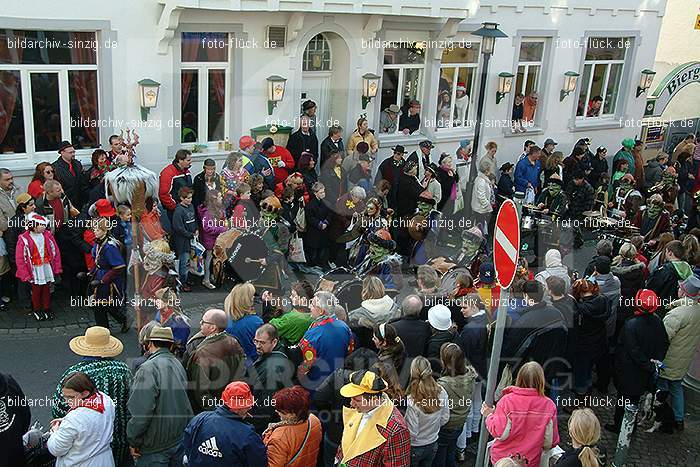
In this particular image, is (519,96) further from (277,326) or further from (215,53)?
(277,326)

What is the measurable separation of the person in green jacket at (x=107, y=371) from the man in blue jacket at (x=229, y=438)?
3.04 ft

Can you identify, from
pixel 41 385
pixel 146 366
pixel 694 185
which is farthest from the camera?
pixel 694 185

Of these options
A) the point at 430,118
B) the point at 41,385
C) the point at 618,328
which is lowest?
the point at 41,385

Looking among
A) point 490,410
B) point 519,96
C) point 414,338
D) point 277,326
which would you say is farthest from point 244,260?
point 519,96

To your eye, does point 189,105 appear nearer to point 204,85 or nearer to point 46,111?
point 204,85

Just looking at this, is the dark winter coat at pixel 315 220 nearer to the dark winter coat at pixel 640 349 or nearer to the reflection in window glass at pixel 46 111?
the reflection in window glass at pixel 46 111

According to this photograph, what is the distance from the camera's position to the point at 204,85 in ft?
40.0

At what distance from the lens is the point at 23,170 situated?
10.4m

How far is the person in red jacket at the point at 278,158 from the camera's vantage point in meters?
11.6

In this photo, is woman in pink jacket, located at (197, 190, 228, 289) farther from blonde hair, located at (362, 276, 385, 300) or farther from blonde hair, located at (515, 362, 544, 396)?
blonde hair, located at (515, 362, 544, 396)

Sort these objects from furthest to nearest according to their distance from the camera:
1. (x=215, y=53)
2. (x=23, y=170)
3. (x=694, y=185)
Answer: (x=694, y=185)
(x=215, y=53)
(x=23, y=170)

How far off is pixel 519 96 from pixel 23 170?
10.6 m

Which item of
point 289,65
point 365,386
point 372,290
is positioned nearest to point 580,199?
point 289,65

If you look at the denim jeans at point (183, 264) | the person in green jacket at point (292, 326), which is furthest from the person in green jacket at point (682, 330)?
the denim jeans at point (183, 264)
